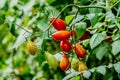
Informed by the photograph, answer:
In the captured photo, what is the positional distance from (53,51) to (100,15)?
75cm

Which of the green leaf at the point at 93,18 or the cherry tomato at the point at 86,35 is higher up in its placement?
the cherry tomato at the point at 86,35

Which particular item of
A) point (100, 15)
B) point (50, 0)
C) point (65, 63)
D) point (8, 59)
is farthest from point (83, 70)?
point (8, 59)

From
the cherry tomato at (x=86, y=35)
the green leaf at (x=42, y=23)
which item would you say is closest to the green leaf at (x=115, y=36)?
the cherry tomato at (x=86, y=35)

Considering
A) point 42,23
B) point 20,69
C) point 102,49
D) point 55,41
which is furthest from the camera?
point 20,69

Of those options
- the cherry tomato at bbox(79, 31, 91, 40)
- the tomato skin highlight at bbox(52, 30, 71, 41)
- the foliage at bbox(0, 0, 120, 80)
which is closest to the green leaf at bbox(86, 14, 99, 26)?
the foliage at bbox(0, 0, 120, 80)

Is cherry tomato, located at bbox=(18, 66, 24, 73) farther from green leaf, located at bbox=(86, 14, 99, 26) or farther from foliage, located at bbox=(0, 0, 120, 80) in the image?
green leaf, located at bbox=(86, 14, 99, 26)

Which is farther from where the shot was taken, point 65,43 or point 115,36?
point 115,36

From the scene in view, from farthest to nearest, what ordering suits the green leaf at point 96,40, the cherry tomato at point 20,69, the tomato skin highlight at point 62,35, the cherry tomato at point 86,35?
the cherry tomato at point 20,69, the cherry tomato at point 86,35, the green leaf at point 96,40, the tomato skin highlight at point 62,35

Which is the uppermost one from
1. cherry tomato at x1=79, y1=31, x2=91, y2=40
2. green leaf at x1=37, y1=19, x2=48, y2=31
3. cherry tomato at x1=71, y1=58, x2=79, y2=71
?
green leaf at x1=37, y1=19, x2=48, y2=31

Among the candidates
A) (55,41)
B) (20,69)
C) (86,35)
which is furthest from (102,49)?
(20,69)

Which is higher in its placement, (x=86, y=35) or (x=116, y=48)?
(x=86, y=35)

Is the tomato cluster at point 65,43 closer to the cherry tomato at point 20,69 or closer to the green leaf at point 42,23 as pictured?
the green leaf at point 42,23

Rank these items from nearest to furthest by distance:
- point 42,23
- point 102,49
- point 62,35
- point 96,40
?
point 62,35 → point 96,40 → point 102,49 → point 42,23

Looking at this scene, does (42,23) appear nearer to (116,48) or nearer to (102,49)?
(102,49)
